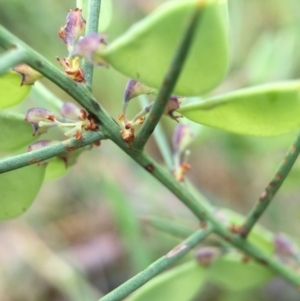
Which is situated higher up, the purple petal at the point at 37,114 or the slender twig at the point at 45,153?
the purple petal at the point at 37,114

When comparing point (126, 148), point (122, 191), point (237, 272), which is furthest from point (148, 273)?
point (122, 191)

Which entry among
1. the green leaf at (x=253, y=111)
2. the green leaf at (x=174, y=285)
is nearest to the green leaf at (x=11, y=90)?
the green leaf at (x=253, y=111)

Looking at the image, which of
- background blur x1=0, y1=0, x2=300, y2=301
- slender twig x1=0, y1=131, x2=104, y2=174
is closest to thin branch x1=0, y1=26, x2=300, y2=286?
slender twig x1=0, y1=131, x2=104, y2=174

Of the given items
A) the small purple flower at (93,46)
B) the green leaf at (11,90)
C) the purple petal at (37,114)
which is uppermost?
the green leaf at (11,90)

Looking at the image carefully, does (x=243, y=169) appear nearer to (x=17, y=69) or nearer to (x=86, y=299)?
(x=86, y=299)

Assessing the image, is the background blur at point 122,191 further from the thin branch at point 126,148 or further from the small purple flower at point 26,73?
the small purple flower at point 26,73

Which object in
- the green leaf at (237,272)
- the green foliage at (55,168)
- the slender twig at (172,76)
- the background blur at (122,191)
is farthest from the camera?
the background blur at (122,191)
